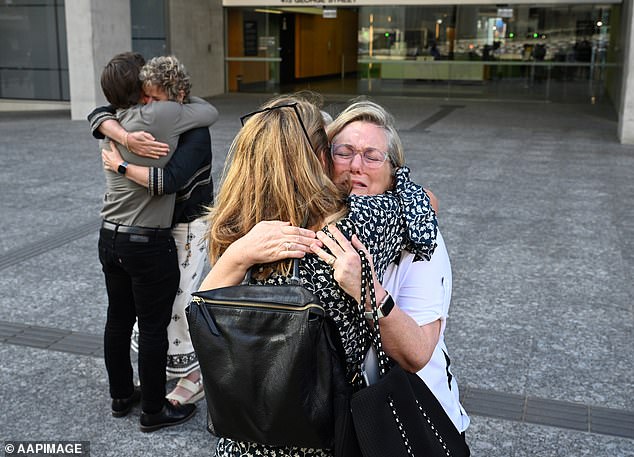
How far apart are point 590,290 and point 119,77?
3.92 meters

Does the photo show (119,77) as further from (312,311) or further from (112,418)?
(312,311)

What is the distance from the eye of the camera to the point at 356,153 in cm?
203

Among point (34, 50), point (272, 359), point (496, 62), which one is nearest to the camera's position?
point (272, 359)

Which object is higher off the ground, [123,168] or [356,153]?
[356,153]

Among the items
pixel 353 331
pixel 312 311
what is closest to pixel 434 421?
pixel 353 331

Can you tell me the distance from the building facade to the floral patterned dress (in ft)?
54.0

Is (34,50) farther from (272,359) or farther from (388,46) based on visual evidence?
(272,359)

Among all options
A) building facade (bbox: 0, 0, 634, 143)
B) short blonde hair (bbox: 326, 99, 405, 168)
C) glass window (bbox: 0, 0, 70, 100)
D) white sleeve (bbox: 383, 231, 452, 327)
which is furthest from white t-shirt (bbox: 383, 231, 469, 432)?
glass window (bbox: 0, 0, 70, 100)

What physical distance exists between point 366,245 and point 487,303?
3.65 m

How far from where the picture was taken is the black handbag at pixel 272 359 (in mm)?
1633

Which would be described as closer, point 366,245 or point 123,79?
point 366,245

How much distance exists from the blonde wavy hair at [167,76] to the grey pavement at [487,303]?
0.81 m

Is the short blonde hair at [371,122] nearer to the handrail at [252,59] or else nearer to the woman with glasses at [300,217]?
the woman with glasses at [300,217]

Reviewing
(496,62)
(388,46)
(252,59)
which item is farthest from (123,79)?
(252,59)
